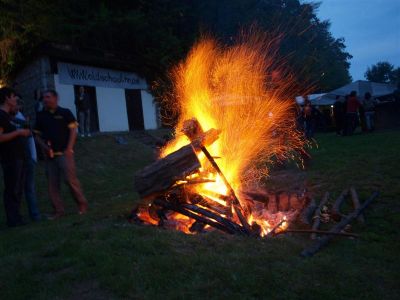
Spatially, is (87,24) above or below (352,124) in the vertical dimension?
above

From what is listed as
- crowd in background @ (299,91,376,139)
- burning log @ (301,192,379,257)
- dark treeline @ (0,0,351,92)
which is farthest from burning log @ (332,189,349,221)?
dark treeline @ (0,0,351,92)

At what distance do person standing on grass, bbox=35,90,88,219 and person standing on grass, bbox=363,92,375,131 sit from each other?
1441 centimetres

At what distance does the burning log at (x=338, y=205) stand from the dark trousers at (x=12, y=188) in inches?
192

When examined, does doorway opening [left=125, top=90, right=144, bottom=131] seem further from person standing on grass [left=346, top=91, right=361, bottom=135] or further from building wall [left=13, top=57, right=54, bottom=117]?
person standing on grass [left=346, top=91, right=361, bottom=135]

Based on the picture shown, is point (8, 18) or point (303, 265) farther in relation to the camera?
point (8, 18)

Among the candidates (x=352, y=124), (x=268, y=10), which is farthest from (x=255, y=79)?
(x=268, y=10)

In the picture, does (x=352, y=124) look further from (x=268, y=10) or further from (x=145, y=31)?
(x=268, y=10)

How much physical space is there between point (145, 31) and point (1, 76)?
296 inches

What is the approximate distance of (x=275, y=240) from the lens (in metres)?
5.20

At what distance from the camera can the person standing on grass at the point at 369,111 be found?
18.1m

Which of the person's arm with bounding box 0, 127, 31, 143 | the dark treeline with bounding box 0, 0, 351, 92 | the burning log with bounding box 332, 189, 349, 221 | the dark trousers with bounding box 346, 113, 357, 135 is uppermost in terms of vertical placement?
the dark treeline with bounding box 0, 0, 351, 92

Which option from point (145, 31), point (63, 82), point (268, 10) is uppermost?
point (268, 10)

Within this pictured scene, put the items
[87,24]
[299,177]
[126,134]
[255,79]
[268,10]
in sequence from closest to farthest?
[299,177], [255,79], [126,134], [87,24], [268,10]

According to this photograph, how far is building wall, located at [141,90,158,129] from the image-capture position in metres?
23.3
